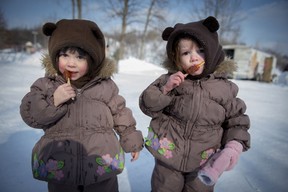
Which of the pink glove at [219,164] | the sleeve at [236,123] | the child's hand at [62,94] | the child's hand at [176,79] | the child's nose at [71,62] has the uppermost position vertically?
the child's nose at [71,62]

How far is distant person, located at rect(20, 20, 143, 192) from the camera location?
1.26m

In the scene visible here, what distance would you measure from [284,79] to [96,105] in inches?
539

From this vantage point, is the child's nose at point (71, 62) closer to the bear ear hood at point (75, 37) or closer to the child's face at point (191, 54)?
the bear ear hood at point (75, 37)

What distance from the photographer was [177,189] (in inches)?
58.9

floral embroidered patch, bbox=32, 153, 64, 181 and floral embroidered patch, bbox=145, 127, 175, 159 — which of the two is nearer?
floral embroidered patch, bbox=32, 153, 64, 181

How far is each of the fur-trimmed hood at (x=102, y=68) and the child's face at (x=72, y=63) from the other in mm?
83

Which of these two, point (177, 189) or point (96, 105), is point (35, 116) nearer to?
point (96, 105)

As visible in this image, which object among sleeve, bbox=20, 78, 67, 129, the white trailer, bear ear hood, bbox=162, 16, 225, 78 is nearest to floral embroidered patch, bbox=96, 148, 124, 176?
sleeve, bbox=20, 78, 67, 129

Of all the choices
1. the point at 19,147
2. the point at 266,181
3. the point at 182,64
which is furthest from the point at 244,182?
the point at 19,147

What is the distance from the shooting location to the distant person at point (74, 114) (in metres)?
1.26

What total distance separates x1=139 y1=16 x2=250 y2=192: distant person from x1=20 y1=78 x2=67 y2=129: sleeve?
0.54m

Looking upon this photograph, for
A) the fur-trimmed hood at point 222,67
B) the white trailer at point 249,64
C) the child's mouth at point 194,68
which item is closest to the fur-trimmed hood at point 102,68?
the fur-trimmed hood at point 222,67

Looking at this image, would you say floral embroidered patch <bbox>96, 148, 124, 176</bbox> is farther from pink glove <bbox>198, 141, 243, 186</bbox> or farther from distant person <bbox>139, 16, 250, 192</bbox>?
pink glove <bbox>198, 141, 243, 186</bbox>

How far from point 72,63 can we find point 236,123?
42.9 inches
